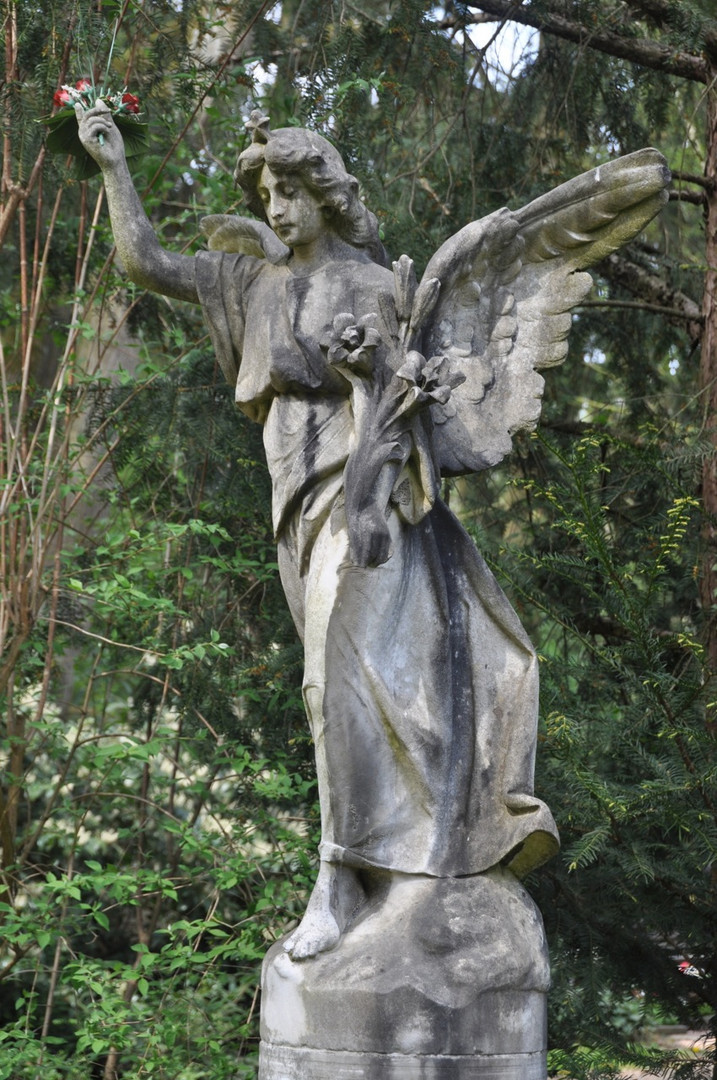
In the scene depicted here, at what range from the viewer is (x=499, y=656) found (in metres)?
3.61

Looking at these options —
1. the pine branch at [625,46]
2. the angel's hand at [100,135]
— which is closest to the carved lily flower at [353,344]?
the angel's hand at [100,135]

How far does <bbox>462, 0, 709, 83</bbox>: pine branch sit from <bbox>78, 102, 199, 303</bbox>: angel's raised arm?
9.09ft

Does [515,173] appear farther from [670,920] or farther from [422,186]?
[670,920]

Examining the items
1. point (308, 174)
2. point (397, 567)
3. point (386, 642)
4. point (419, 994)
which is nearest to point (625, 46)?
point (308, 174)

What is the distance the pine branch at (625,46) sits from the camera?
6.09 m

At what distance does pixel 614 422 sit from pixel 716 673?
2.85 meters

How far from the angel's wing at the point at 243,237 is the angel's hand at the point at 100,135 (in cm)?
32

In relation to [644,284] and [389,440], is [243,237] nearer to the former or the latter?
[389,440]

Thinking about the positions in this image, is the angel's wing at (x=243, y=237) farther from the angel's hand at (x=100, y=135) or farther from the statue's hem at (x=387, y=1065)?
the statue's hem at (x=387, y=1065)

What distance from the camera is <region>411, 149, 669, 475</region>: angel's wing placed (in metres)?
3.66

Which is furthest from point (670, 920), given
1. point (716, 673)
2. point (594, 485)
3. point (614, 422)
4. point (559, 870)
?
point (614, 422)

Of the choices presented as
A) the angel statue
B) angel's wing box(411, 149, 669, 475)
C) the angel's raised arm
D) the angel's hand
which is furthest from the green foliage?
the angel's hand

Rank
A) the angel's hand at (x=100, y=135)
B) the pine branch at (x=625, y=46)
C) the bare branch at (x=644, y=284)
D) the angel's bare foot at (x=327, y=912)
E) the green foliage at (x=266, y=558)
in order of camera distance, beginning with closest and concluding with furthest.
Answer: the angel's bare foot at (x=327, y=912)
the angel's hand at (x=100, y=135)
the green foliage at (x=266, y=558)
the pine branch at (x=625, y=46)
the bare branch at (x=644, y=284)

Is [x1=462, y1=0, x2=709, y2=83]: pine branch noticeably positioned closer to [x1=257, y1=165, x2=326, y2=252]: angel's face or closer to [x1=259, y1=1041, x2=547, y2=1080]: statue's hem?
[x1=257, y1=165, x2=326, y2=252]: angel's face
